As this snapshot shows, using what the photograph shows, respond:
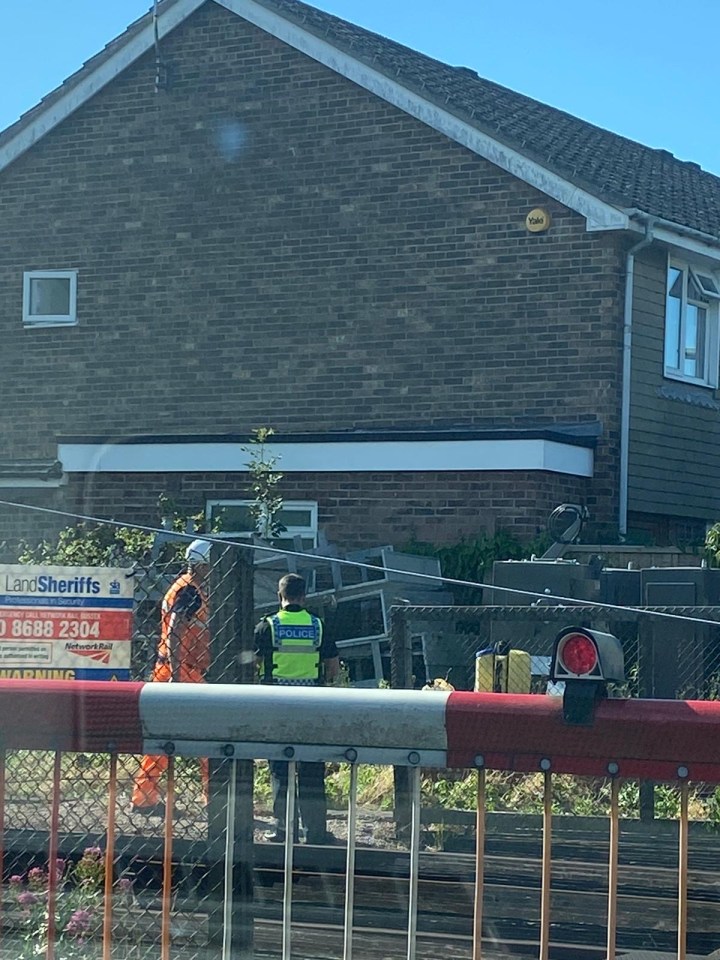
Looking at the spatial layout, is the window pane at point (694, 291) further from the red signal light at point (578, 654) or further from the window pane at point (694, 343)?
the red signal light at point (578, 654)

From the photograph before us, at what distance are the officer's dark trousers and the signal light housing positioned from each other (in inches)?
83.3

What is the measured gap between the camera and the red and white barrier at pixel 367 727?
400 cm

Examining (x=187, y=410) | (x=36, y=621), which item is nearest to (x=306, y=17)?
(x=187, y=410)

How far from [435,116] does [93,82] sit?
16.3ft

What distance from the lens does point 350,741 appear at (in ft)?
13.8

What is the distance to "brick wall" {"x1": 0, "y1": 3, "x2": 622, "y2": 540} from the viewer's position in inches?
684

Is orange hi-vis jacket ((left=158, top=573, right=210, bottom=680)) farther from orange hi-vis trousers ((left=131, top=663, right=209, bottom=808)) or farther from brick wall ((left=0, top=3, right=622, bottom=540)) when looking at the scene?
brick wall ((left=0, top=3, right=622, bottom=540))

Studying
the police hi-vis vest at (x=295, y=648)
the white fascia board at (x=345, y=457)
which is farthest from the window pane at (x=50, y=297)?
the police hi-vis vest at (x=295, y=648)

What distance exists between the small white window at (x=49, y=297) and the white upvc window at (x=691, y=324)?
7627 mm

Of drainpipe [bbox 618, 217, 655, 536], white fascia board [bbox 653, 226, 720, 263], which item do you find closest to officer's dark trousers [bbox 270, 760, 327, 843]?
drainpipe [bbox 618, 217, 655, 536]

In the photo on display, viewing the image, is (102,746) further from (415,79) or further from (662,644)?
(415,79)

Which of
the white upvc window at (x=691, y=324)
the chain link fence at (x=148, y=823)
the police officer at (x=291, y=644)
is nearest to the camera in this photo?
the chain link fence at (x=148, y=823)

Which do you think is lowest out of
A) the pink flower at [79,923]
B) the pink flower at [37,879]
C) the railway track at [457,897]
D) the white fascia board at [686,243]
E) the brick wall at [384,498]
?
the railway track at [457,897]

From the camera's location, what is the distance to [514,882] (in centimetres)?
559
